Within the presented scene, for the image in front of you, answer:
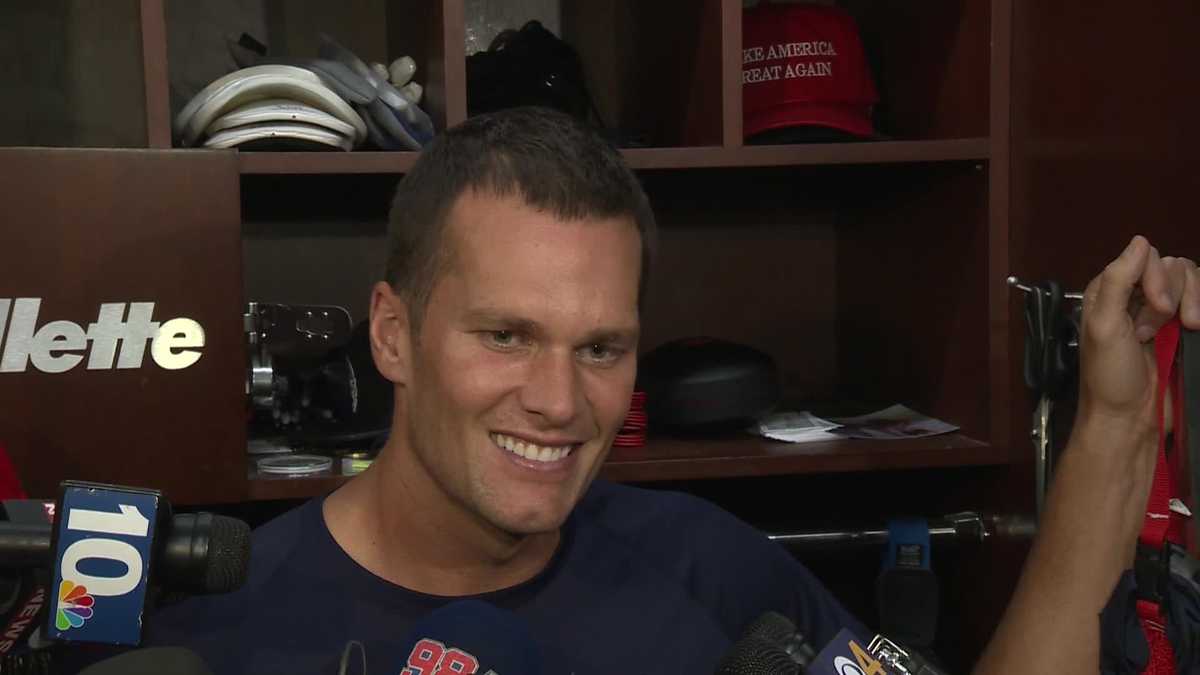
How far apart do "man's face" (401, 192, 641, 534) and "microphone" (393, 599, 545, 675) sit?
8.2 inches

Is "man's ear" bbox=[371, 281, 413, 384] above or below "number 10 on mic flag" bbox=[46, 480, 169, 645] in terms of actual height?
above

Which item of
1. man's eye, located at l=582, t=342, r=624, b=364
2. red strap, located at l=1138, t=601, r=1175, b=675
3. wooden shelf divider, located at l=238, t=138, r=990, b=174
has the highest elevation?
wooden shelf divider, located at l=238, t=138, r=990, b=174

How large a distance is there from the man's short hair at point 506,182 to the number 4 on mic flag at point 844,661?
0.37 meters

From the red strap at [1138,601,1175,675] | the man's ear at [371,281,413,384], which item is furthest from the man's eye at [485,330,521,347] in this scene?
the red strap at [1138,601,1175,675]

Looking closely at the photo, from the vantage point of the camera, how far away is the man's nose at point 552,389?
1099 mm

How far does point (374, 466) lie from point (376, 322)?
13 cm

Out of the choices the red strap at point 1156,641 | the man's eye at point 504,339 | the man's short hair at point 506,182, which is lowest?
the red strap at point 1156,641

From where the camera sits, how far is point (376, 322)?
1.24 meters

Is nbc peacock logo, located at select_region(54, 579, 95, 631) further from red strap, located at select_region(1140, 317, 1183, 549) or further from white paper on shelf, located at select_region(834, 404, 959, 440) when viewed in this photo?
white paper on shelf, located at select_region(834, 404, 959, 440)

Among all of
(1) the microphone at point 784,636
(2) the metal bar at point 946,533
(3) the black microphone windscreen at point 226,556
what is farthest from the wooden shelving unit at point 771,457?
(3) the black microphone windscreen at point 226,556

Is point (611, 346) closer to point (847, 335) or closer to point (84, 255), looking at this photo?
point (84, 255)

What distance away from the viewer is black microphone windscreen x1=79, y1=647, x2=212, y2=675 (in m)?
0.70

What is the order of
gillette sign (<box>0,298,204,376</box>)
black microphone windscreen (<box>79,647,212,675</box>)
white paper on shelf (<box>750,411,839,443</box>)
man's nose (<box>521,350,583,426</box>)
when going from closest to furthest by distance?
black microphone windscreen (<box>79,647,212,675</box>), man's nose (<box>521,350,583,426</box>), gillette sign (<box>0,298,204,376</box>), white paper on shelf (<box>750,411,839,443</box>)

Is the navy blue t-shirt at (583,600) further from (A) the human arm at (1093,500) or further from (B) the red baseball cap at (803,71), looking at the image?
(B) the red baseball cap at (803,71)
